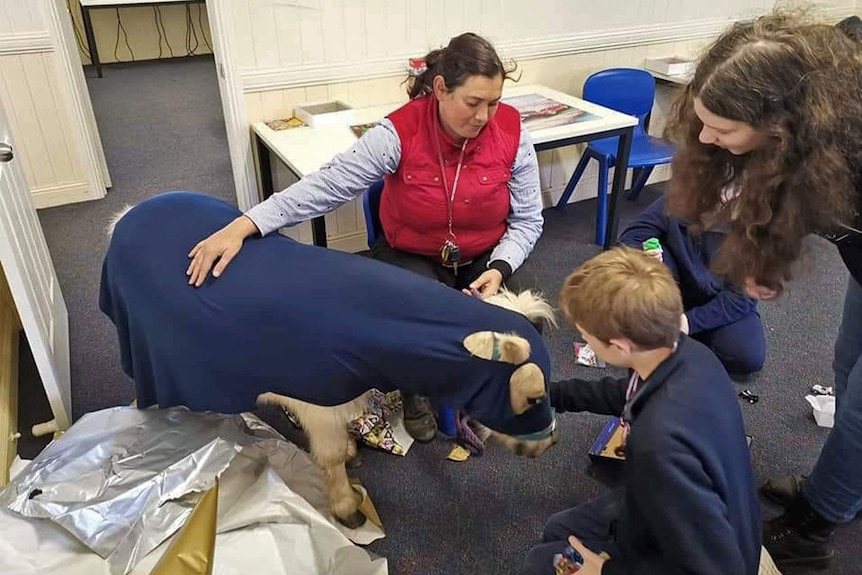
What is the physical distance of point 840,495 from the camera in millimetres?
1593

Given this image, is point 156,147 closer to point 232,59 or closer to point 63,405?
point 232,59

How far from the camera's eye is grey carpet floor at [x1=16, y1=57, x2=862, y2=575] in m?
1.76

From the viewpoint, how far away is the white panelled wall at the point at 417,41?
2.73 metres

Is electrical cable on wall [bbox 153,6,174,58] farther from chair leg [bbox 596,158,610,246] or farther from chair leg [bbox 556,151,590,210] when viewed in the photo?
chair leg [bbox 596,158,610,246]

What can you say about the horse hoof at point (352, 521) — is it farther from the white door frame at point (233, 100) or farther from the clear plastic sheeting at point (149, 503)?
the white door frame at point (233, 100)

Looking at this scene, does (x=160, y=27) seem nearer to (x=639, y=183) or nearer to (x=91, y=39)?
(x=91, y=39)

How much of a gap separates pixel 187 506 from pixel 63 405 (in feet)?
2.38

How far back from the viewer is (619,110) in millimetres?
3385

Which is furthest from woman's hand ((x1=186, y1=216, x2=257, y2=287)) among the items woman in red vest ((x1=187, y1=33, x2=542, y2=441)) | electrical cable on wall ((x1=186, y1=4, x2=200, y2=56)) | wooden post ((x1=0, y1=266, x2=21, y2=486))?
electrical cable on wall ((x1=186, y1=4, x2=200, y2=56))

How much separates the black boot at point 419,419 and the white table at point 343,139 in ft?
2.23

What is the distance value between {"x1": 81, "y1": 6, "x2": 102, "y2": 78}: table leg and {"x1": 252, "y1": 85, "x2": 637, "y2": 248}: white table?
441 cm

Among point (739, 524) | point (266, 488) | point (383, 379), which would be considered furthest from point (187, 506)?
point (739, 524)

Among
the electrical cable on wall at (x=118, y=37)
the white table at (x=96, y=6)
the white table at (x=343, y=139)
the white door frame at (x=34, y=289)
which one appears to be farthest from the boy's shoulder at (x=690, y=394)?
the electrical cable on wall at (x=118, y=37)

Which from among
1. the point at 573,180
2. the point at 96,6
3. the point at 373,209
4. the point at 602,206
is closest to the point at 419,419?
the point at 373,209
